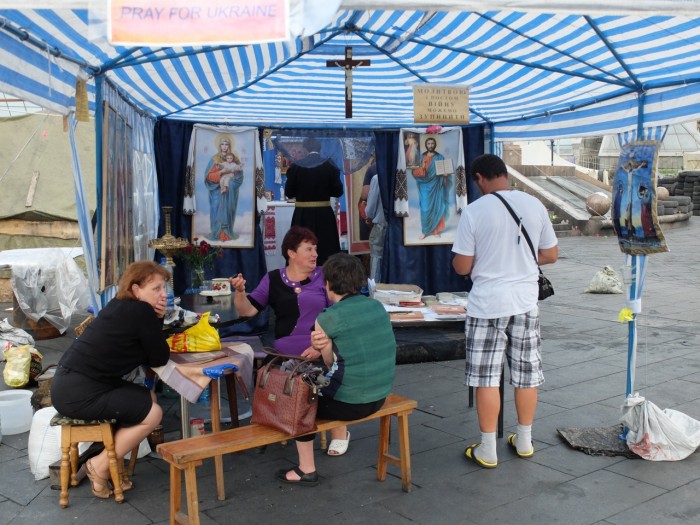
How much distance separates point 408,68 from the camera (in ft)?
22.2

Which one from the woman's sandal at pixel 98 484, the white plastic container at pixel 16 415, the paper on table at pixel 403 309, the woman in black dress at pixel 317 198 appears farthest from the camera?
the woman in black dress at pixel 317 198

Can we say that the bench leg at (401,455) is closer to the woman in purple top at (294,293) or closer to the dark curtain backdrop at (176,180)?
the woman in purple top at (294,293)

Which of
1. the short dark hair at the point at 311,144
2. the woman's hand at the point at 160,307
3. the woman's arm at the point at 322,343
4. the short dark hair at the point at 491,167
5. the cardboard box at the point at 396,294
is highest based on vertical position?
the short dark hair at the point at 311,144

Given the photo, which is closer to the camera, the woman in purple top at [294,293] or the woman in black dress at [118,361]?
the woman in black dress at [118,361]

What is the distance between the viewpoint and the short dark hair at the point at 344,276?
3.88 metres

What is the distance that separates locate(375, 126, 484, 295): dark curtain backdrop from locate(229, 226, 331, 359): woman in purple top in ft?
12.9

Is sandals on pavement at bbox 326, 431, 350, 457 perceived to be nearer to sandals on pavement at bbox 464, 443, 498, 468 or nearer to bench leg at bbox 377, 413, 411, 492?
bench leg at bbox 377, 413, 411, 492

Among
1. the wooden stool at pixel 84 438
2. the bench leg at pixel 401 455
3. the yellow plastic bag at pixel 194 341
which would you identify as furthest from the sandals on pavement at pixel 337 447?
Result: the wooden stool at pixel 84 438

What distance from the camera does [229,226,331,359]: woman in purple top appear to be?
15.7 ft

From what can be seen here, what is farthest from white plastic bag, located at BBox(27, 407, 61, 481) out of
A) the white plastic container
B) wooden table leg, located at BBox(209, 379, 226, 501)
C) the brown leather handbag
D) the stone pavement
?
the brown leather handbag

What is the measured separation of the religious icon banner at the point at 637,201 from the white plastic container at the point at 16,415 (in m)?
4.17

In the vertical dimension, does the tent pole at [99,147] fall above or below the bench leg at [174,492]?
above

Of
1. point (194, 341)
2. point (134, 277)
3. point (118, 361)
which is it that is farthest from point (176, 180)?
point (118, 361)

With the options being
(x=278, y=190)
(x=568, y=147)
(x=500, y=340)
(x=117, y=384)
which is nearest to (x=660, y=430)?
(x=500, y=340)
